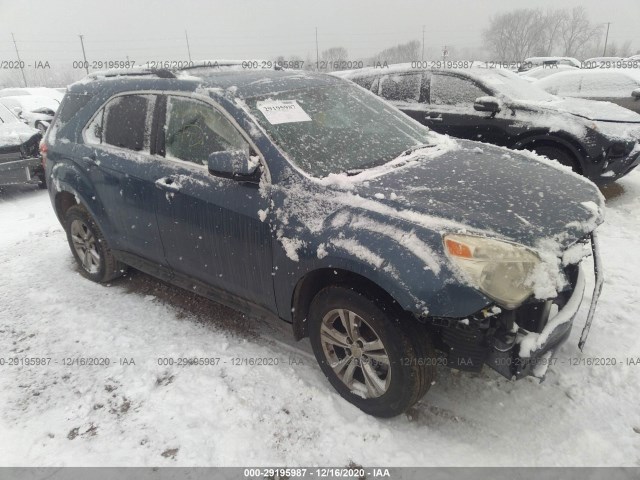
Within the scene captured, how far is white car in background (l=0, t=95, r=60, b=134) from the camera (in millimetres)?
9922

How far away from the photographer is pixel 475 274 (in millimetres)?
2006

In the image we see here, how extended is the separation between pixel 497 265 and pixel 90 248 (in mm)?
3676

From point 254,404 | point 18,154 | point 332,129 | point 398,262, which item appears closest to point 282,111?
point 332,129

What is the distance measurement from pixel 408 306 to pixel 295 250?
0.73 meters

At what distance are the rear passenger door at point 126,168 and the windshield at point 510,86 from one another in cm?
454

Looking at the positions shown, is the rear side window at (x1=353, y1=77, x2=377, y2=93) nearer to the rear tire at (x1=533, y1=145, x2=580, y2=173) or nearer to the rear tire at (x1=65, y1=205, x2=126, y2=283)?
the rear tire at (x1=533, y1=145, x2=580, y2=173)

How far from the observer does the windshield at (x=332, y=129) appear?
8.79ft

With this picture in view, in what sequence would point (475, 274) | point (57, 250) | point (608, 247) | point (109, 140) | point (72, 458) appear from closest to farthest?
1. point (475, 274)
2. point (72, 458)
3. point (109, 140)
4. point (608, 247)
5. point (57, 250)

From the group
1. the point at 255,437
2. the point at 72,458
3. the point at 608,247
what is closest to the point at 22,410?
the point at 72,458

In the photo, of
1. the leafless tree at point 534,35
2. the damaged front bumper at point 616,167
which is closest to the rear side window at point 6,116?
the damaged front bumper at point 616,167

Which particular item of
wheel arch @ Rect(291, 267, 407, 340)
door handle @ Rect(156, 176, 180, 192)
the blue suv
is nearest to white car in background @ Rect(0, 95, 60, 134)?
the blue suv

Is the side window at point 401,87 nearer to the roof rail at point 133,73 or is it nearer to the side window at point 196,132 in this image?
the roof rail at point 133,73

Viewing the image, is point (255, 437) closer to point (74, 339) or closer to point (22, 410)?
point (22, 410)

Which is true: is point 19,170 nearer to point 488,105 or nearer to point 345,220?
point 345,220
